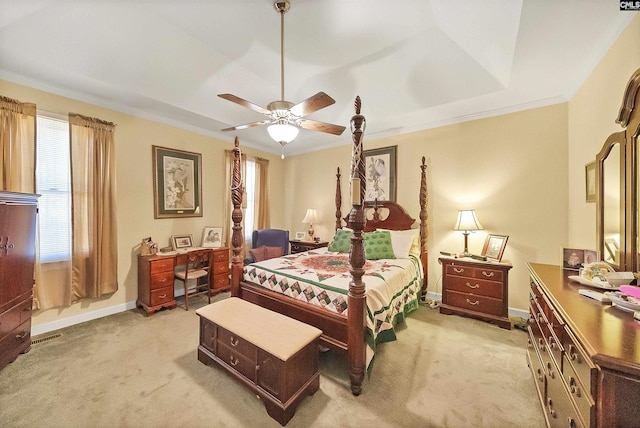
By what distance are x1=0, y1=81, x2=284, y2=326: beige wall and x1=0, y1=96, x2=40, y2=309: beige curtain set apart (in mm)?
227

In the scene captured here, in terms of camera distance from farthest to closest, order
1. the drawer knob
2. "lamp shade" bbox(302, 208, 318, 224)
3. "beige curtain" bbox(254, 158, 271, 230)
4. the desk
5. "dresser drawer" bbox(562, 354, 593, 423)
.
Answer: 1. "beige curtain" bbox(254, 158, 271, 230)
2. "lamp shade" bbox(302, 208, 318, 224)
3. the desk
4. the drawer knob
5. "dresser drawer" bbox(562, 354, 593, 423)

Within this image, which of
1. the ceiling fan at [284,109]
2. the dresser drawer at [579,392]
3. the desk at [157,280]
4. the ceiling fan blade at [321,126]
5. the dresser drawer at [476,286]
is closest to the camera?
the dresser drawer at [579,392]

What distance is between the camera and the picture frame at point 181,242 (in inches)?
150

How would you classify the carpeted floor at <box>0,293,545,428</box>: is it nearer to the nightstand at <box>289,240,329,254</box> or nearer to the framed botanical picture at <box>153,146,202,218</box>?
the framed botanical picture at <box>153,146,202,218</box>

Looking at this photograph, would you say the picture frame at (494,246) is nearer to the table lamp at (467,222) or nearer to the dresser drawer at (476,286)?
the table lamp at (467,222)

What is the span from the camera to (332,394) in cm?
184

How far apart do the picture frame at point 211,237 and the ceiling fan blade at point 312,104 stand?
2948mm

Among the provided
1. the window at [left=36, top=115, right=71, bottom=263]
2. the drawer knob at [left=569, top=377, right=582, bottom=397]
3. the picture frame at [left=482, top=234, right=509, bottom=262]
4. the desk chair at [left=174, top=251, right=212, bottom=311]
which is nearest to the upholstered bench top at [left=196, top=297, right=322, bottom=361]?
the drawer knob at [left=569, top=377, right=582, bottom=397]

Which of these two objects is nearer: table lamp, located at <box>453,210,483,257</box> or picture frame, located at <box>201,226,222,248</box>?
table lamp, located at <box>453,210,483,257</box>

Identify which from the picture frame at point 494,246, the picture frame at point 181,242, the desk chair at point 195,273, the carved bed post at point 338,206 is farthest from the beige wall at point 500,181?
the picture frame at point 181,242

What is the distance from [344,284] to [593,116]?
2859 millimetres

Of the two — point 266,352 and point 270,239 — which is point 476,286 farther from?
point 270,239

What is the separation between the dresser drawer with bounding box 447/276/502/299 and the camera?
2.94m

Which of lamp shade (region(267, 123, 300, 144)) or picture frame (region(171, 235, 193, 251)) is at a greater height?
lamp shade (region(267, 123, 300, 144))
